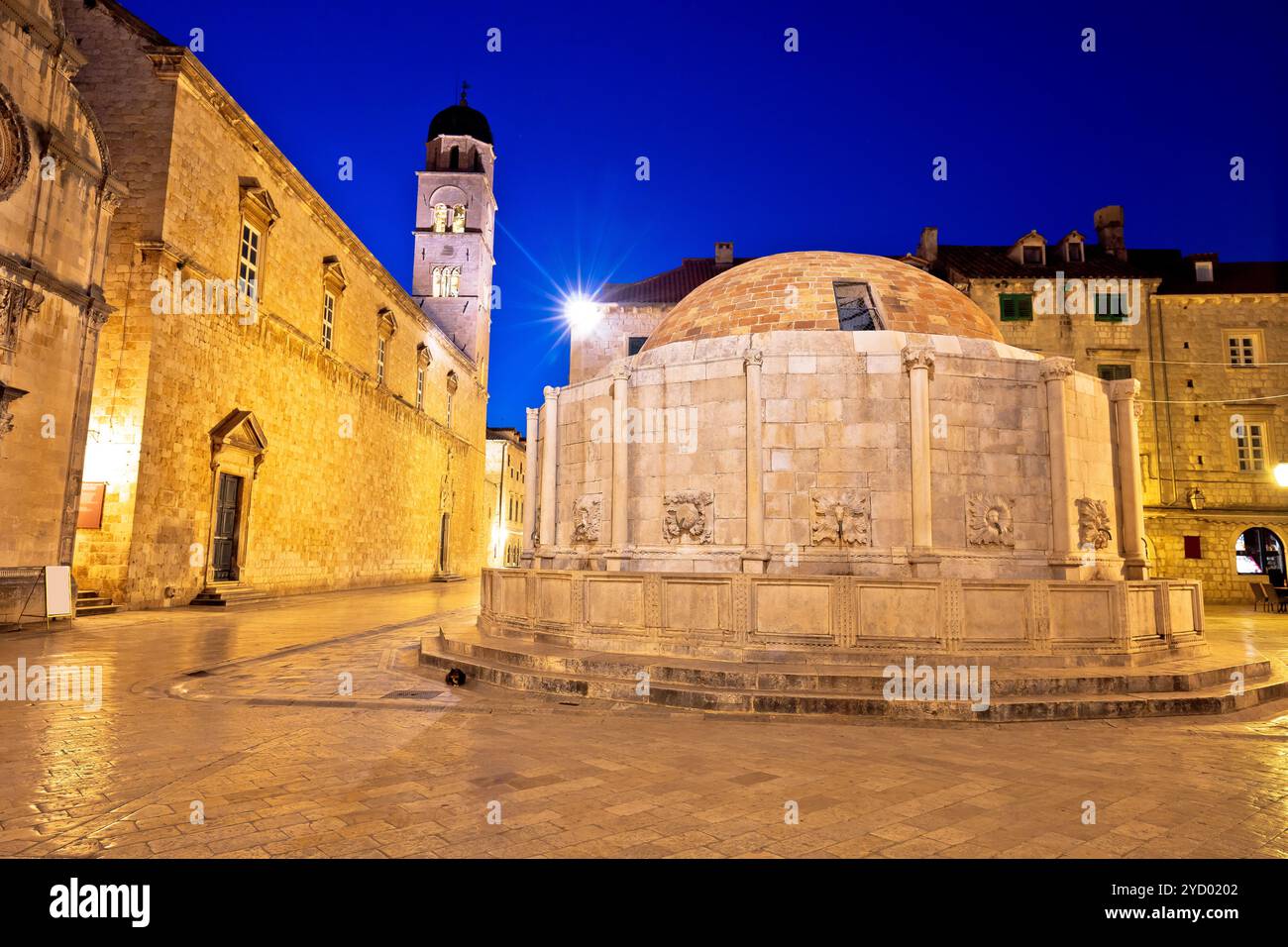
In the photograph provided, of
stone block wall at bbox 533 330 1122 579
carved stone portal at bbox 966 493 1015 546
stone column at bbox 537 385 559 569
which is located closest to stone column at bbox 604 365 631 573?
stone block wall at bbox 533 330 1122 579

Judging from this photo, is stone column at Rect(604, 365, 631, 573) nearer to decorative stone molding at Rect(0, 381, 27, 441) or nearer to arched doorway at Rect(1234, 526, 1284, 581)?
decorative stone molding at Rect(0, 381, 27, 441)

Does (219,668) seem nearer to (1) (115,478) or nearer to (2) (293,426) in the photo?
(1) (115,478)

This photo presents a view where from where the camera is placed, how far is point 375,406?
30469mm

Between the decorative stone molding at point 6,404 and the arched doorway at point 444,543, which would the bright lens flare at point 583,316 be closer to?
the arched doorway at point 444,543

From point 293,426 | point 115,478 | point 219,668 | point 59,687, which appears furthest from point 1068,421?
point 293,426

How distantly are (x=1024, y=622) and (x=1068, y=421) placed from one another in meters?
3.97

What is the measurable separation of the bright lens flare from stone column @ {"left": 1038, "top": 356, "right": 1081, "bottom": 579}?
24.9 meters

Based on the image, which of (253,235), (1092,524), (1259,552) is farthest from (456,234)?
(1259,552)

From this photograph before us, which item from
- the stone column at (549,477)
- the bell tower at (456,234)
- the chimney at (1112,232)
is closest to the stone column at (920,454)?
the stone column at (549,477)

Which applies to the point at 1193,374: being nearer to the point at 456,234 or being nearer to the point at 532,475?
the point at 532,475

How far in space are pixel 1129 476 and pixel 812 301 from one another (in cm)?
591

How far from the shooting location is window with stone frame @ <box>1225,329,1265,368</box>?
91.4 ft

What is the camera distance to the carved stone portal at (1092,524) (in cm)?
1064

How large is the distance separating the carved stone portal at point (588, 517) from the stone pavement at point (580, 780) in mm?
3857
